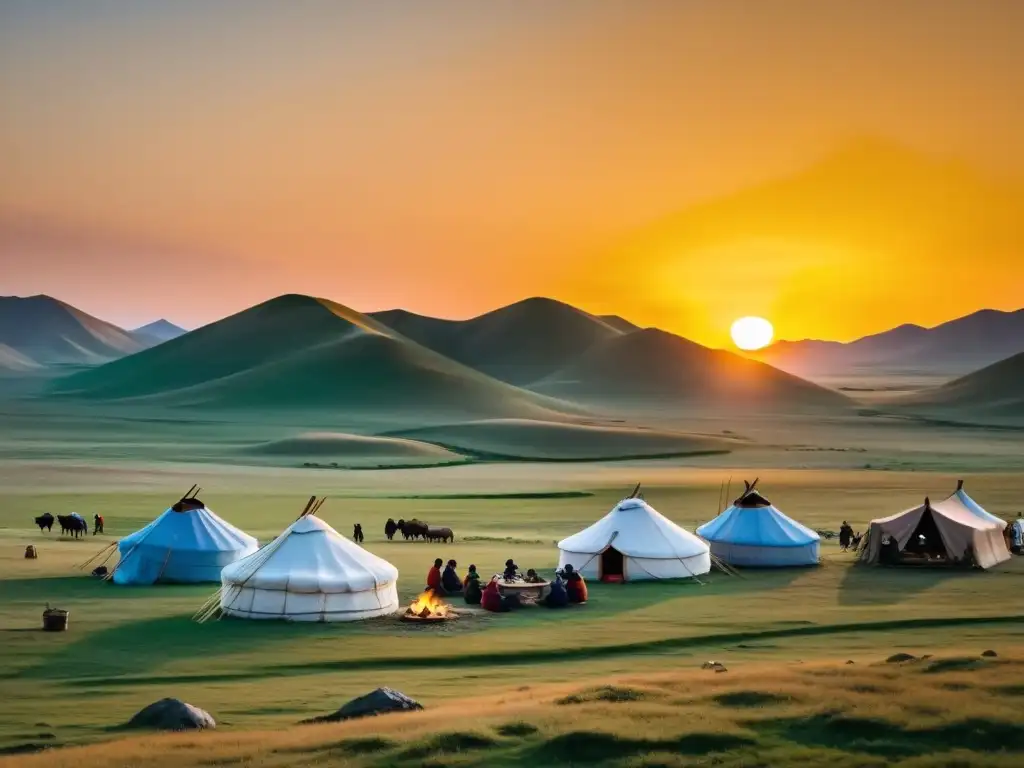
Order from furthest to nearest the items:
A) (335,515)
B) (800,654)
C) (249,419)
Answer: (249,419), (335,515), (800,654)

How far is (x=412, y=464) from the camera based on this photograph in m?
97.1

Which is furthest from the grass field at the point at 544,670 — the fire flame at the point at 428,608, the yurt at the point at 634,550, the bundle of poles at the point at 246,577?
the yurt at the point at 634,550

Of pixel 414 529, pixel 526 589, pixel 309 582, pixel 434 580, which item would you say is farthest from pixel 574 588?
pixel 414 529

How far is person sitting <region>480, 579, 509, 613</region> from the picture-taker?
30422 millimetres

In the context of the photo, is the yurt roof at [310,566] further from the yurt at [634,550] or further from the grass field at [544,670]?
the yurt at [634,550]

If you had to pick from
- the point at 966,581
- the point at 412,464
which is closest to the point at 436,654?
the point at 966,581

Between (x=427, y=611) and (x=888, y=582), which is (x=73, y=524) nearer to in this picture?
(x=427, y=611)

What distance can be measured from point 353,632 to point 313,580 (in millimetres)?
1807

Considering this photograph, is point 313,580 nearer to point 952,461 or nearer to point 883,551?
point 883,551

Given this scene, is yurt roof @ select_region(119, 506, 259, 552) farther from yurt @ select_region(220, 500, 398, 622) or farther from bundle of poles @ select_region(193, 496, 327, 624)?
yurt @ select_region(220, 500, 398, 622)

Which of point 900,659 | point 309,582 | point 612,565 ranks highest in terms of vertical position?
point 612,565

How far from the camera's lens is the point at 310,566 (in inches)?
1158

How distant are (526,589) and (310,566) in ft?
17.2

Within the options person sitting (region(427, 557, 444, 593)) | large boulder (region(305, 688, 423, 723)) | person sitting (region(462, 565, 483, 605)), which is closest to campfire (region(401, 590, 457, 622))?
person sitting (region(462, 565, 483, 605))
